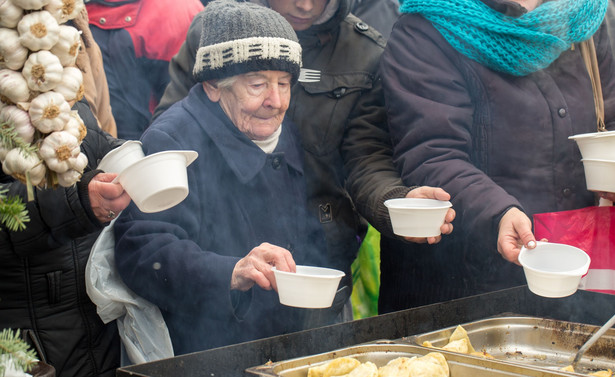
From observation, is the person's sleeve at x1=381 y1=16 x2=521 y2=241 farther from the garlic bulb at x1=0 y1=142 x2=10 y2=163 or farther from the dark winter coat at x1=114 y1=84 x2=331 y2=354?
the garlic bulb at x1=0 y1=142 x2=10 y2=163

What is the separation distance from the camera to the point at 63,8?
1.57 m

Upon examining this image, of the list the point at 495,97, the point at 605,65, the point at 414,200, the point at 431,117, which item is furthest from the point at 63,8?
the point at 605,65

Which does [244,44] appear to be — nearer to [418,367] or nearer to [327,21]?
[327,21]

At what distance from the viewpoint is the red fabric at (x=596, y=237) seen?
9.61ft

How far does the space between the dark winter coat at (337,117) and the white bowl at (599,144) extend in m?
0.80

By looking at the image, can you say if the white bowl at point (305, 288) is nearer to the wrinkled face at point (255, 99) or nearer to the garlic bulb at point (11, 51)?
the wrinkled face at point (255, 99)

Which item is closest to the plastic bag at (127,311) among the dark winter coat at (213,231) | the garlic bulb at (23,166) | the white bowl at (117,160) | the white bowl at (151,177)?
the dark winter coat at (213,231)

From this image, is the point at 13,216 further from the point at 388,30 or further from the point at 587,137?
the point at 388,30

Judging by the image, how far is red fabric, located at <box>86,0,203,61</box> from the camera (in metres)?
3.66

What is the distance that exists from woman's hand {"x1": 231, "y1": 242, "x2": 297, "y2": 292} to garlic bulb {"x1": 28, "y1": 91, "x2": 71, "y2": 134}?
933 millimetres

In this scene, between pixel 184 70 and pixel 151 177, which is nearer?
pixel 151 177

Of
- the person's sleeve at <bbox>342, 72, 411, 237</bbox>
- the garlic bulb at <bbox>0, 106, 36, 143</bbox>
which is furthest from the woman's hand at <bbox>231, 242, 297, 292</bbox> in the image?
the garlic bulb at <bbox>0, 106, 36, 143</bbox>

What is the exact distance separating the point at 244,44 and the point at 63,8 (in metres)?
1.16

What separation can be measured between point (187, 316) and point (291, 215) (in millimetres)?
599
